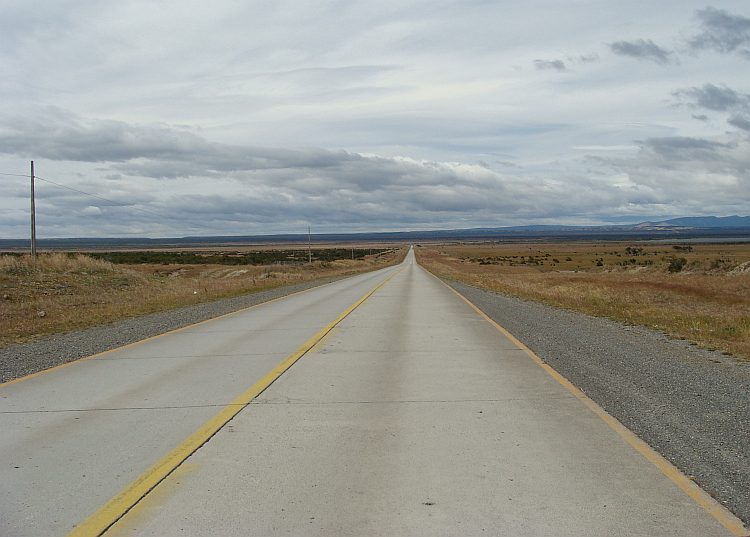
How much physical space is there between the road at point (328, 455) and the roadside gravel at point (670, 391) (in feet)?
0.81

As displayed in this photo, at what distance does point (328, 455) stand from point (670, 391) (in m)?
4.45

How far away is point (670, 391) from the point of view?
272 inches

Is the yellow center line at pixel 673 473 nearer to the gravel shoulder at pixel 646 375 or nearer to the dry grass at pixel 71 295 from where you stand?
the gravel shoulder at pixel 646 375

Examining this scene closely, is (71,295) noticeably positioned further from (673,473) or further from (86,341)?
(673,473)

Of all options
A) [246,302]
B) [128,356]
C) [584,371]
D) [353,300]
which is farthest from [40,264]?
[584,371]

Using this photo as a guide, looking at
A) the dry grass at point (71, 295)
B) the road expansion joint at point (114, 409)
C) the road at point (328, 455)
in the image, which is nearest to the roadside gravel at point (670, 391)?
the road at point (328, 455)

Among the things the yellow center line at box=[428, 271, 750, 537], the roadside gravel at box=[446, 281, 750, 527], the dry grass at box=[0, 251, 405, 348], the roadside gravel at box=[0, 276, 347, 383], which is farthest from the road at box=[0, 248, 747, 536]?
the dry grass at box=[0, 251, 405, 348]

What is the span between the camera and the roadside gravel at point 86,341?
9.20 meters

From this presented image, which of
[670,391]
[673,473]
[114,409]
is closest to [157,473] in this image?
[114,409]

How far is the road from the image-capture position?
3.69 meters

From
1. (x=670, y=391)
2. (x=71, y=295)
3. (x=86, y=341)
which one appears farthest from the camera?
(x=71, y=295)

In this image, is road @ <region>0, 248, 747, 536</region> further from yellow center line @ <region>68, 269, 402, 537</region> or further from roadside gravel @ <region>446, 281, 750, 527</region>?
roadside gravel @ <region>446, 281, 750, 527</region>

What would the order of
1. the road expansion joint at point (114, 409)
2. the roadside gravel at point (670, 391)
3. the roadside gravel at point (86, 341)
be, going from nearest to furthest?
1. the roadside gravel at point (670, 391)
2. the road expansion joint at point (114, 409)
3. the roadside gravel at point (86, 341)

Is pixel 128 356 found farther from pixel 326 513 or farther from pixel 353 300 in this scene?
pixel 353 300
